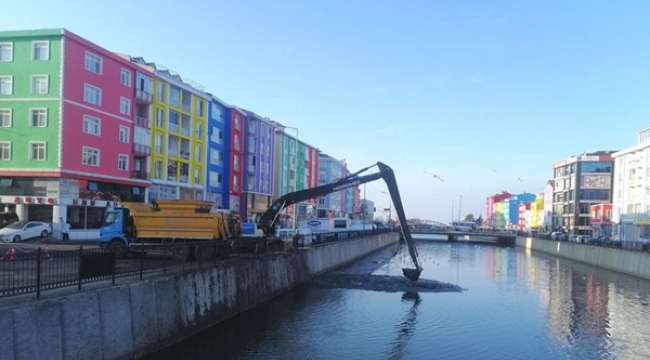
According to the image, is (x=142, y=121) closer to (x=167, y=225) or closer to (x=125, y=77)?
(x=125, y=77)

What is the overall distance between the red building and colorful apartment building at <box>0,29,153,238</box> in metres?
83.7

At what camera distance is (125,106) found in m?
54.4

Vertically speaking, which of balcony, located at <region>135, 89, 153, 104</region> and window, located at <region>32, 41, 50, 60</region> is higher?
window, located at <region>32, 41, 50, 60</region>

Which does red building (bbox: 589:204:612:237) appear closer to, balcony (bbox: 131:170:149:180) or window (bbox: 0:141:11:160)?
balcony (bbox: 131:170:149:180)

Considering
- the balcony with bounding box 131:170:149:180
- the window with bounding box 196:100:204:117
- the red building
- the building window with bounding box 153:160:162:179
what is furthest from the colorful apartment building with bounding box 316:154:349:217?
the balcony with bounding box 131:170:149:180

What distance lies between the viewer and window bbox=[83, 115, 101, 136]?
161ft

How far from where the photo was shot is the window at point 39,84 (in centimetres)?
4647

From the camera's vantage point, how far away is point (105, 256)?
51.5ft

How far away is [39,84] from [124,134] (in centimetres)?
966

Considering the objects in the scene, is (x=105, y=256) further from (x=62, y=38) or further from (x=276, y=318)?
(x=62, y=38)

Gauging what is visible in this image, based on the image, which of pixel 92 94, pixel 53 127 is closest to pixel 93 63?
pixel 92 94

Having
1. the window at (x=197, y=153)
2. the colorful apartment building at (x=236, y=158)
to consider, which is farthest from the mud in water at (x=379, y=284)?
the colorful apartment building at (x=236, y=158)

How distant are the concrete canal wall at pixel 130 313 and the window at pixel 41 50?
99.6ft

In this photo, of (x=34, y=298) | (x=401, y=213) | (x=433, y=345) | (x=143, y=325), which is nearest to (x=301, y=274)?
(x=401, y=213)
